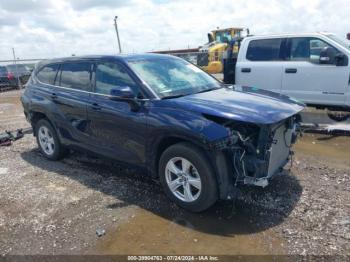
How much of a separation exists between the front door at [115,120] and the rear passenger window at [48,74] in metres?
1.31

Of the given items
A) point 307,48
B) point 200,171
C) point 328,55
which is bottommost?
point 200,171

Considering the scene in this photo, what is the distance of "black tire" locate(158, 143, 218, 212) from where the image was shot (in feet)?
12.4

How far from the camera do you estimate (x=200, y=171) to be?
383 cm

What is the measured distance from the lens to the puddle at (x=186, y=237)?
348cm

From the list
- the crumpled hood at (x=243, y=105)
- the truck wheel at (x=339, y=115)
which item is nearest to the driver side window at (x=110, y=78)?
the crumpled hood at (x=243, y=105)

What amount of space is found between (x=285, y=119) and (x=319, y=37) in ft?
14.3

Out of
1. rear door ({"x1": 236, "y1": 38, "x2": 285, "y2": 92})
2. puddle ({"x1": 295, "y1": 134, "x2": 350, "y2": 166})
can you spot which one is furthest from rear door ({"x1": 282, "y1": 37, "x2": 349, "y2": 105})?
puddle ({"x1": 295, "y1": 134, "x2": 350, "y2": 166})

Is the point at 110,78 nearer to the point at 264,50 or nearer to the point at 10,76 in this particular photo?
the point at 264,50

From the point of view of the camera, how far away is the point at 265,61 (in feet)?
26.9

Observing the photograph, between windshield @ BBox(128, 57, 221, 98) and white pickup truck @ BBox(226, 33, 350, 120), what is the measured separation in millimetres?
3171

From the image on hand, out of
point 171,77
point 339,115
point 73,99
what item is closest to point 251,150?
point 171,77

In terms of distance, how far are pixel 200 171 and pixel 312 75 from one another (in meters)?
4.88

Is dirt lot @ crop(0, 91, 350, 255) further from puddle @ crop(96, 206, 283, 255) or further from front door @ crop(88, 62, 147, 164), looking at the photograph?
front door @ crop(88, 62, 147, 164)

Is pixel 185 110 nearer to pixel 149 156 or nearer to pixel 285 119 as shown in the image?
pixel 149 156
